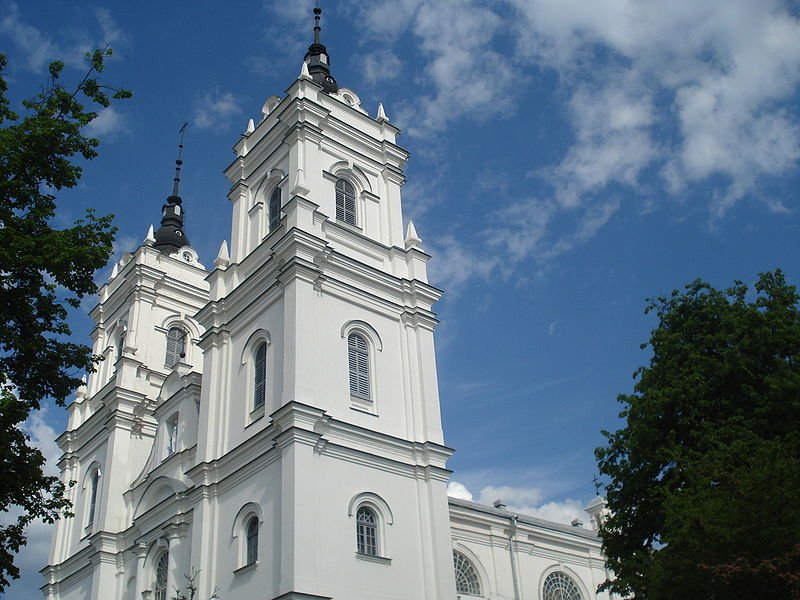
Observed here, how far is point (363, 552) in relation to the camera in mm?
23828

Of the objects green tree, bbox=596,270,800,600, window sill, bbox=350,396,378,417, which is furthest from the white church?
green tree, bbox=596,270,800,600

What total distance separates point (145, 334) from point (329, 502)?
17.8m

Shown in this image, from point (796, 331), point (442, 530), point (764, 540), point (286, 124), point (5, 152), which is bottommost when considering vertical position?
point (764, 540)

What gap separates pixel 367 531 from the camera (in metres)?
24.4

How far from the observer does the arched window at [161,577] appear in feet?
94.0

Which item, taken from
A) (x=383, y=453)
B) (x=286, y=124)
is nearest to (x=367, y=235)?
(x=286, y=124)

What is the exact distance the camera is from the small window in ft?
104

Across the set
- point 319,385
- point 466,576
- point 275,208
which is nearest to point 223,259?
point 275,208

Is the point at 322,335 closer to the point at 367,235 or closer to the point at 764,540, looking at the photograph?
the point at 367,235

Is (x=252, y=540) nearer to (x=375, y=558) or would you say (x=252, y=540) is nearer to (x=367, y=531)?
(x=367, y=531)

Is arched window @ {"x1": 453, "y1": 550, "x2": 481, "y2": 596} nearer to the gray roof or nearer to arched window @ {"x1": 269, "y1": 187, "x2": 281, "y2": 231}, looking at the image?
the gray roof

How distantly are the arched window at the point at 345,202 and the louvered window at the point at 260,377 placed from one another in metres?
5.54

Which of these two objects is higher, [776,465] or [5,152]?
[5,152]

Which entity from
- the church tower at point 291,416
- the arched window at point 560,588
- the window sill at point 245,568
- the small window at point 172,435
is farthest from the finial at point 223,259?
the arched window at point 560,588
